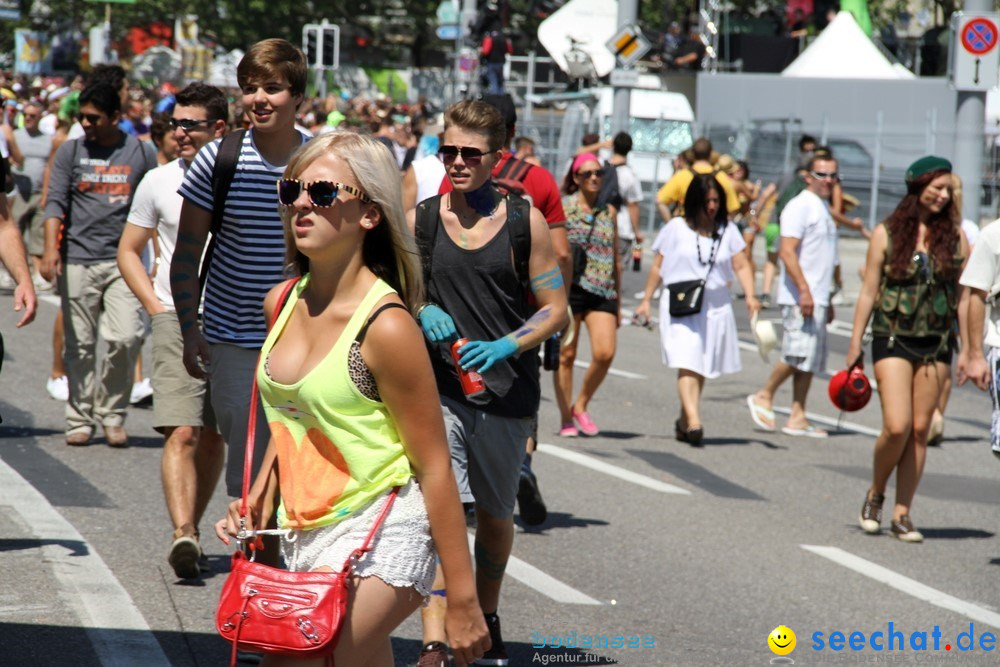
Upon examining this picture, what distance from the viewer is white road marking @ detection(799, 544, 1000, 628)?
21.7ft

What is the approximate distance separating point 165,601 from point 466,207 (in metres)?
1.98

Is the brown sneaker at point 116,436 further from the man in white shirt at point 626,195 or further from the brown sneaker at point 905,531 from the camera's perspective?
the man in white shirt at point 626,195

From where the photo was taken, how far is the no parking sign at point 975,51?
15.3 metres

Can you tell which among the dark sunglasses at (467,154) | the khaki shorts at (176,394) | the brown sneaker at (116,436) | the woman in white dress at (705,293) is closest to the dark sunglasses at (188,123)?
the khaki shorts at (176,394)

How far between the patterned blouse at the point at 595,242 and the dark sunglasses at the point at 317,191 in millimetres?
6824

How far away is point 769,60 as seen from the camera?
41625 mm

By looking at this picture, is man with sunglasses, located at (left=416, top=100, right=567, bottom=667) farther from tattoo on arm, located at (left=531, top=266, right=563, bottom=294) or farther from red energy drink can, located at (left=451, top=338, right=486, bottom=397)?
red energy drink can, located at (left=451, top=338, right=486, bottom=397)

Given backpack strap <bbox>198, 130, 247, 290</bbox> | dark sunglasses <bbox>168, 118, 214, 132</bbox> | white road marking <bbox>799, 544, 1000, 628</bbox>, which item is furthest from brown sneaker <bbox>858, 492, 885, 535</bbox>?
backpack strap <bbox>198, 130, 247, 290</bbox>

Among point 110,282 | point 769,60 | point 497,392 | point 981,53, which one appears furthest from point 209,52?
point 497,392

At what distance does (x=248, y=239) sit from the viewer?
5.26 m

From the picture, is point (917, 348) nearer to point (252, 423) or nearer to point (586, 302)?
point (586, 302)

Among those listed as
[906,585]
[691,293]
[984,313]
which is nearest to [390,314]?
[906,585]

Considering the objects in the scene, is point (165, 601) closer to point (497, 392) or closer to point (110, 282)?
point (497, 392)

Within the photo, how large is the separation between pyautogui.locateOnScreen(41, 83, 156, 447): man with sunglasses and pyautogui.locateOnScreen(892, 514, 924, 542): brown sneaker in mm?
4487
